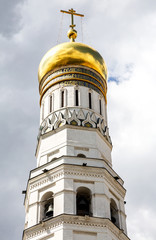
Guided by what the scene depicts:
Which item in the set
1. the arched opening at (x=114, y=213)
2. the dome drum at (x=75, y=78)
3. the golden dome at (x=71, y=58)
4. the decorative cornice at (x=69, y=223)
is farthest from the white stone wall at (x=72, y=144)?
the golden dome at (x=71, y=58)

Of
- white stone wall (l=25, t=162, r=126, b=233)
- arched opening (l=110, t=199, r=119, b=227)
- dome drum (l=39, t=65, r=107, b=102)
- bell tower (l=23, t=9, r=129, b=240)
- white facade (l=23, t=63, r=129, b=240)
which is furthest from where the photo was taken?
dome drum (l=39, t=65, r=107, b=102)

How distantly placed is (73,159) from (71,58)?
5762 millimetres

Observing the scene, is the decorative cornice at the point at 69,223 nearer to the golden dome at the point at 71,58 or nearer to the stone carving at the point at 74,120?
the stone carving at the point at 74,120

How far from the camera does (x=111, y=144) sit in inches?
1008

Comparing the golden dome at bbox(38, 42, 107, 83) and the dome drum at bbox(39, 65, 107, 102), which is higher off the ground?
the golden dome at bbox(38, 42, 107, 83)

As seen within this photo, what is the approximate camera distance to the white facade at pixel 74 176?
21.1m

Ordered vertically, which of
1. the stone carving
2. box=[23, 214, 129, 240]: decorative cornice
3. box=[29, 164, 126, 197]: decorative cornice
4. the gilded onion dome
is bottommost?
box=[23, 214, 129, 240]: decorative cornice

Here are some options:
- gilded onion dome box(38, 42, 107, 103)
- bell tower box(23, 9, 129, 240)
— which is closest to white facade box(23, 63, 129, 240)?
bell tower box(23, 9, 129, 240)

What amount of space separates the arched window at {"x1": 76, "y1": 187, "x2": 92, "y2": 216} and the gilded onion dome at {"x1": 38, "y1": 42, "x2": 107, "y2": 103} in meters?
6.13

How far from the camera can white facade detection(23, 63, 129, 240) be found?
831 inches

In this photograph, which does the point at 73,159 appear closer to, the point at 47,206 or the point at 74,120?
the point at 47,206

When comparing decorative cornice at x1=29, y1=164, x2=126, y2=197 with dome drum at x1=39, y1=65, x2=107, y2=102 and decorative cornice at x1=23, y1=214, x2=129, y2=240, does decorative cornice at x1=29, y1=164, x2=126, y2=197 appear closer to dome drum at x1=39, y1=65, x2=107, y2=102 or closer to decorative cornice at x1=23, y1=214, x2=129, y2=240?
decorative cornice at x1=23, y1=214, x2=129, y2=240

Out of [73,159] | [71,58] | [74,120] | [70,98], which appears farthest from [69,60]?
[73,159]

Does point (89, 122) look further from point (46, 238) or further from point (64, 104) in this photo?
point (46, 238)
